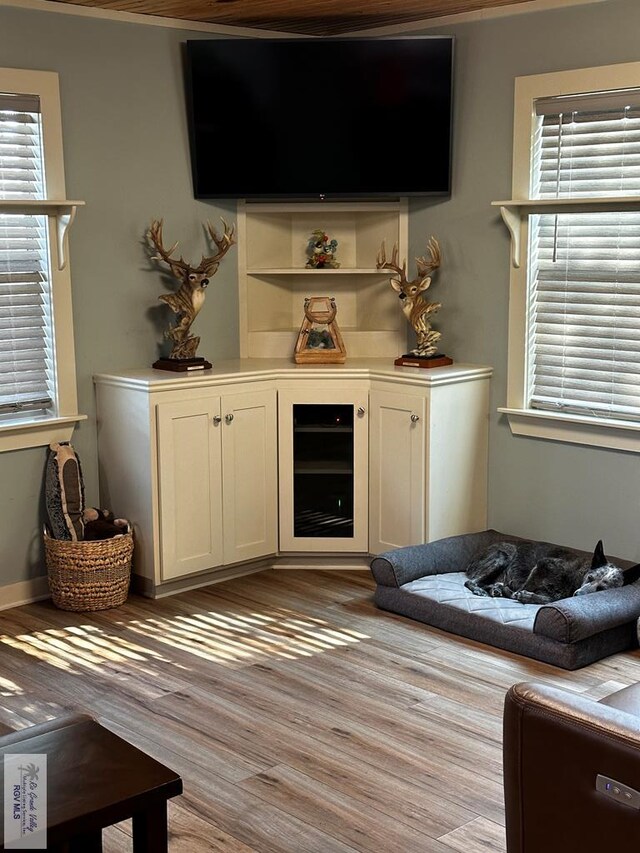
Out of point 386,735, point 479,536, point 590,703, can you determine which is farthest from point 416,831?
point 479,536

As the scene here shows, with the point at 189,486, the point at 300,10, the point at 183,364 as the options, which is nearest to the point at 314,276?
the point at 183,364

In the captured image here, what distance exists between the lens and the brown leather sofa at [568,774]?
2.00m

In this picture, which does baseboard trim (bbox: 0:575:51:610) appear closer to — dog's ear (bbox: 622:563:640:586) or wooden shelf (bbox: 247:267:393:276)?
wooden shelf (bbox: 247:267:393:276)

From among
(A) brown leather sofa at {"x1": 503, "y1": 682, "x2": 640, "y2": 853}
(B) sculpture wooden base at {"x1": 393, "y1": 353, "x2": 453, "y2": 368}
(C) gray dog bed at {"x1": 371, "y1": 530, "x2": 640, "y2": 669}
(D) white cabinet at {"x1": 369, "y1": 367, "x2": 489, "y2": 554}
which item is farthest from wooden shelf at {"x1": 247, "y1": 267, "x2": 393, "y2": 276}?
(A) brown leather sofa at {"x1": 503, "y1": 682, "x2": 640, "y2": 853}

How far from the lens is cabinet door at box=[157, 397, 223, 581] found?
4.49 meters

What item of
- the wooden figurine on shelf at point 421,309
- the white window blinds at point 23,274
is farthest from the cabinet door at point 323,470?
the white window blinds at point 23,274

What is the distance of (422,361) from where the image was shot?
4805 mm

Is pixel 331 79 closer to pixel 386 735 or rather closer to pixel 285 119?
pixel 285 119

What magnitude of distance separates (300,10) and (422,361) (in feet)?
5.37

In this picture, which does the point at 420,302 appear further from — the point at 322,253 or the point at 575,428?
the point at 575,428

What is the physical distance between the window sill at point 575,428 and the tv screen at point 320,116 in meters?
1.11

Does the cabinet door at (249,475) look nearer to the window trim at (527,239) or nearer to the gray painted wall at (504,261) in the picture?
the gray painted wall at (504,261)

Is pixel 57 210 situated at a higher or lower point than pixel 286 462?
higher

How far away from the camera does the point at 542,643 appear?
12.6 ft
